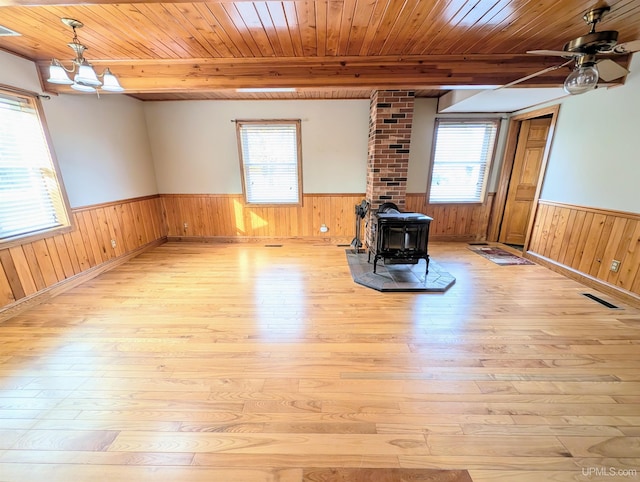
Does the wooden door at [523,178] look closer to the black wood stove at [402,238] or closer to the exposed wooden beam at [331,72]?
the exposed wooden beam at [331,72]

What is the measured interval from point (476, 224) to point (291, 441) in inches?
194

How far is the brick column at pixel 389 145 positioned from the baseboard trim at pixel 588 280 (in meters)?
2.15

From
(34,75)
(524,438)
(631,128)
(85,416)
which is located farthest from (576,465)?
(34,75)

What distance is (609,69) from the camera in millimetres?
1830

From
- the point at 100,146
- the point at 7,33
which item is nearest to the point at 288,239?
the point at 100,146

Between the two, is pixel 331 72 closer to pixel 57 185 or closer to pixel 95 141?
pixel 95 141

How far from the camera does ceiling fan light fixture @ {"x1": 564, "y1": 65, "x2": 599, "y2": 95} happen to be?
172cm

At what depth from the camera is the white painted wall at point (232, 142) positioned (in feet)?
14.6

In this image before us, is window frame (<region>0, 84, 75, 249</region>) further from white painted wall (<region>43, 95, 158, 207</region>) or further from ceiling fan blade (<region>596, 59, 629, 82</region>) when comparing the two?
ceiling fan blade (<region>596, 59, 629, 82</region>)

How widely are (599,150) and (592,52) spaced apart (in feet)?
6.71

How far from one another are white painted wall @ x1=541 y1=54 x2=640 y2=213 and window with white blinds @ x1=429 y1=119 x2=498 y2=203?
1064 mm

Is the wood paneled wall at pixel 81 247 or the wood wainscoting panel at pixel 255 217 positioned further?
the wood wainscoting panel at pixel 255 217

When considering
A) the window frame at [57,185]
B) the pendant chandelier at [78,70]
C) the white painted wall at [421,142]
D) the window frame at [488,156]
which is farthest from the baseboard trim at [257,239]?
the pendant chandelier at [78,70]

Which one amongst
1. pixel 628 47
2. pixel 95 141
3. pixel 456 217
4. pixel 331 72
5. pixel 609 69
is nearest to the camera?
pixel 628 47
